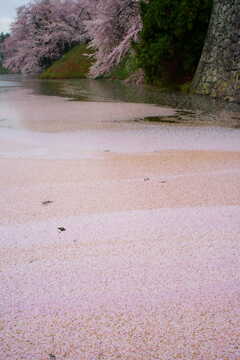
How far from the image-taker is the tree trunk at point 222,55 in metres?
3.81

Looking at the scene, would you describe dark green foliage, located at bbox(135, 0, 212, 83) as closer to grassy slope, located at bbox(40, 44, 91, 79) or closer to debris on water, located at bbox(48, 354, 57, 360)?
debris on water, located at bbox(48, 354, 57, 360)

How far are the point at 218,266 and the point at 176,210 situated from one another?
0.30m

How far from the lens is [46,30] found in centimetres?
1644

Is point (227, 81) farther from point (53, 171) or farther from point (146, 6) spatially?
point (53, 171)

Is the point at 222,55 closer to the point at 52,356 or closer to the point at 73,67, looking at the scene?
the point at 52,356

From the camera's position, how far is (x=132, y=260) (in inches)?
28.1

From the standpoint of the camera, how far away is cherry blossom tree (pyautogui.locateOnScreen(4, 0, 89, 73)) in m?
15.8

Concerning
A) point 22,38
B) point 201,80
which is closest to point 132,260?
point 201,80

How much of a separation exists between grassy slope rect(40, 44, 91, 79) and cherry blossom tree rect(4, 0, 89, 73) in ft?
3.52

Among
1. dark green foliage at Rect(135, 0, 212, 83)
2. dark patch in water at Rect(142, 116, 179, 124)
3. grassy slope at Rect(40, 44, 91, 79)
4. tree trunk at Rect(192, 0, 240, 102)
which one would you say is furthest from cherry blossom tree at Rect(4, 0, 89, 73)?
dark patch in water at Rect(142, 116, 179, 124)

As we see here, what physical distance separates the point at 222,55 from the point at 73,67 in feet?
34.9

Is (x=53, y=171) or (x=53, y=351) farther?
(x=53, y=171)

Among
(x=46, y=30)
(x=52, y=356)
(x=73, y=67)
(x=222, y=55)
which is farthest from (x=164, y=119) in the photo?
(x=46, y=30)

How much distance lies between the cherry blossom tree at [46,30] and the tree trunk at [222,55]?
1159cm
